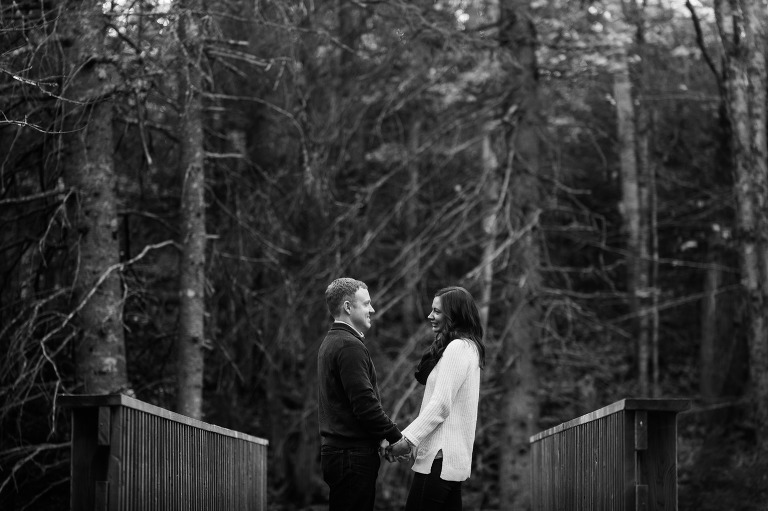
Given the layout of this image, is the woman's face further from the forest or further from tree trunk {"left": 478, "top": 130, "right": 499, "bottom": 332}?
tree trunk {"left": 478, "top": 130, "right": 499, "bottom": 332}

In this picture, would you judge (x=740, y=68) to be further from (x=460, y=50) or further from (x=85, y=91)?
(x=85, y=91)

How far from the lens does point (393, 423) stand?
5.53m

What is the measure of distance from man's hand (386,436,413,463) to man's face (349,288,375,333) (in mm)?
666

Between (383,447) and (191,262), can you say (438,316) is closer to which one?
(383,447)

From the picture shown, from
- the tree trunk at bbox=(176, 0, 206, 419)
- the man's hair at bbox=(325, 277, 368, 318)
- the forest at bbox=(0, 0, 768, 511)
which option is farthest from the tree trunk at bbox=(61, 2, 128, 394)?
the man's hair at bbox=(325, 277, 368, 318)

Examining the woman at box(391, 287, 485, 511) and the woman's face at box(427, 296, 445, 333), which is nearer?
the woman at box(391, 287, 485, 511)

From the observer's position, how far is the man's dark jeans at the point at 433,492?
5.42m

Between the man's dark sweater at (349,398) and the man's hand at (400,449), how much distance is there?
0.05 metres

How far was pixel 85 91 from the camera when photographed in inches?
347

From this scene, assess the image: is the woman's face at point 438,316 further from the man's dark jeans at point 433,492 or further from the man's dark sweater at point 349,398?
the man's dark jeans at point 433,492

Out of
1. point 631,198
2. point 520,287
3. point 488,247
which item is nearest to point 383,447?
point 520,287

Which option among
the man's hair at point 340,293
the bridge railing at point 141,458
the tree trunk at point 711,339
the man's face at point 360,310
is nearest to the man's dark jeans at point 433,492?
the man's face at point 360,310

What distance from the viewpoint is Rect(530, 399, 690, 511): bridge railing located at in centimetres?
455

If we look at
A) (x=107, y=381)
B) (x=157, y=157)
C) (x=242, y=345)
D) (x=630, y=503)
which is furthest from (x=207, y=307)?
(x=630, y=503)
